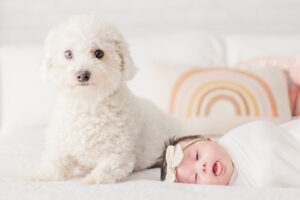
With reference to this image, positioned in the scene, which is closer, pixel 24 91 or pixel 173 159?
pixel 173 159

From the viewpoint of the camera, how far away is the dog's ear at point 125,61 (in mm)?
1535

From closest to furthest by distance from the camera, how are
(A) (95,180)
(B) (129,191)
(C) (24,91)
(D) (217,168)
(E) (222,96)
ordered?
(B) (129,191), (A) (95,180), (D) (217,168), (E) (222,96), (C) (24,91)

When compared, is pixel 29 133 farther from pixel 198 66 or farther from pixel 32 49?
pixel 198 66

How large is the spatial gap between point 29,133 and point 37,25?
134 cm

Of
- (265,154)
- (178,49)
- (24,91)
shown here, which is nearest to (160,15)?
(178,49)

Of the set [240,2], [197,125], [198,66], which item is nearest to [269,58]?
[198,66]

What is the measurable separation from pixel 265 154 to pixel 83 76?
27.1 inches

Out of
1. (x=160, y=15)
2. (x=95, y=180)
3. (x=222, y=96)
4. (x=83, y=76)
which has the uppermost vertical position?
(x=160, y=15)

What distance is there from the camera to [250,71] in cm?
226

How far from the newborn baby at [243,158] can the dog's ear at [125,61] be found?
0.32 metres

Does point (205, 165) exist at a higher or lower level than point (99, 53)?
lower

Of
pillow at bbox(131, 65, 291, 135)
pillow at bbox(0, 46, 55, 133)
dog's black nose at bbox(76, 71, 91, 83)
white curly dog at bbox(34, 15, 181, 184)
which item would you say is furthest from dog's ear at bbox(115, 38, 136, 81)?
pillow at bbox(0, 46, 55, 133)

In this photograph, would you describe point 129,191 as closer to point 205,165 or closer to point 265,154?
point 205,165

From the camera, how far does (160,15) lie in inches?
126
